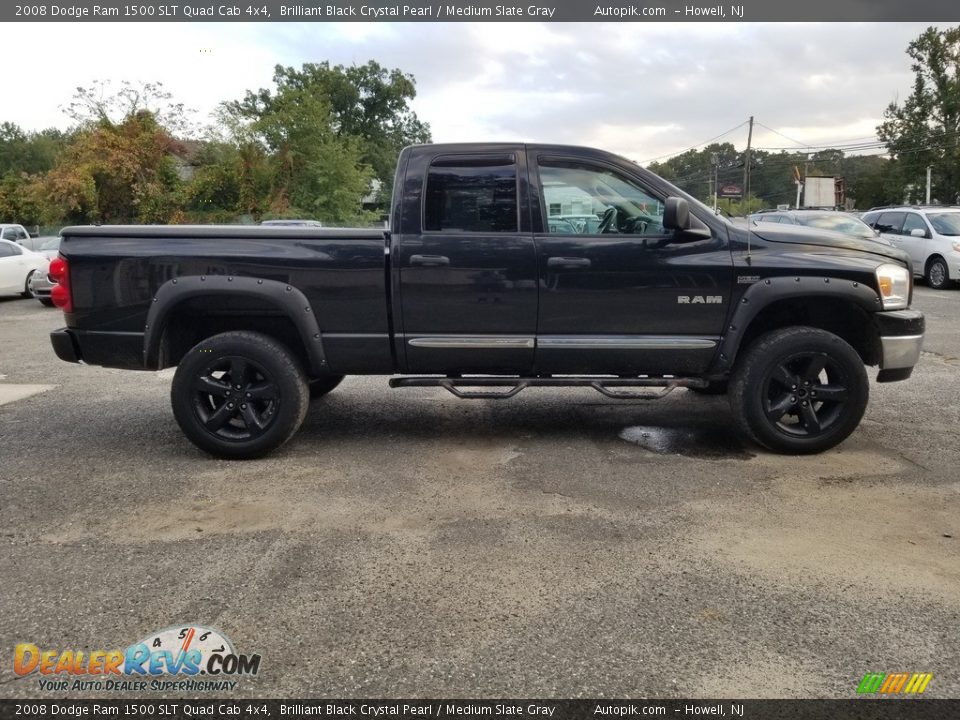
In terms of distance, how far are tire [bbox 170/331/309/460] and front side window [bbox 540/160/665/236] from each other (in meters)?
2.02

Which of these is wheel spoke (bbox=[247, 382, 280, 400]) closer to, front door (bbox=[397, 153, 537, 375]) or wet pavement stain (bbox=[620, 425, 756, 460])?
front door (bbox=[397, 153, 537, 375])

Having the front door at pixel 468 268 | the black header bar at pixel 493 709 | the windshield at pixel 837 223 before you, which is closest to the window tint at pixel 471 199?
the front door at pixel 468 268

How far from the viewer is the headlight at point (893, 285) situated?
479 centimetres

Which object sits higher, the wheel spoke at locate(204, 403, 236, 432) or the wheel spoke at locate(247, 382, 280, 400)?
the wheel spoke at locate(247, 382, 280, 400)

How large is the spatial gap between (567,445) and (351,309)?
1.78 metres

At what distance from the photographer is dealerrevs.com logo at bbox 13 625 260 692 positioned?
2508 mm

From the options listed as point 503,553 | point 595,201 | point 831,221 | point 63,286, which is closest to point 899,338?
point 595,201

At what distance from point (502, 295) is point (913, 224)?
15.1 meters

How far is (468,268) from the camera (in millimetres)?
4738

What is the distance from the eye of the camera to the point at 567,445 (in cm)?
518

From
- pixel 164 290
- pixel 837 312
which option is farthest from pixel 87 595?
pixel 837 312

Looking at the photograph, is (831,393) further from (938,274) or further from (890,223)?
(890,223)

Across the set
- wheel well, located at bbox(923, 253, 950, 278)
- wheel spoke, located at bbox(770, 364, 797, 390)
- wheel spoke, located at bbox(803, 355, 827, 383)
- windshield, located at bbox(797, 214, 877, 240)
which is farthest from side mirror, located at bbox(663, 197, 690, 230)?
wheel well, located at bbox(923, 253, 950, 278)

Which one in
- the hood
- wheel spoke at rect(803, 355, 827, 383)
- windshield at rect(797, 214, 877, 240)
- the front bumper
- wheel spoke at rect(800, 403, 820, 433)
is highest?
windshield at rect(797, 214, 877, 240)
